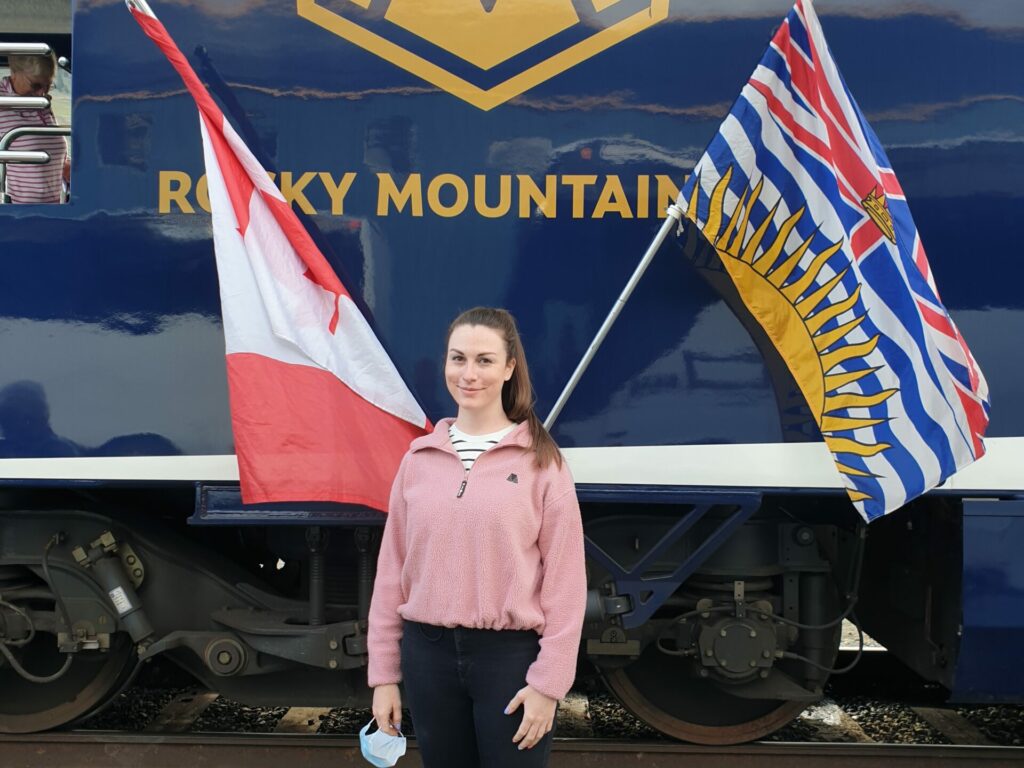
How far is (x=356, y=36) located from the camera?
10.4ft

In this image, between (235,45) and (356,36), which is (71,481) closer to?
(235,45)

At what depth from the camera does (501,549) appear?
207 cm

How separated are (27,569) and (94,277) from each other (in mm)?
1184

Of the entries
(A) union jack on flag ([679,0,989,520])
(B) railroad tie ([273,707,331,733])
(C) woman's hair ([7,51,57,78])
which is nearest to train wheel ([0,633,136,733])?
(B) railroad tie ([273,707,331,733])

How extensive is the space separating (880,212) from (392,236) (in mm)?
1511

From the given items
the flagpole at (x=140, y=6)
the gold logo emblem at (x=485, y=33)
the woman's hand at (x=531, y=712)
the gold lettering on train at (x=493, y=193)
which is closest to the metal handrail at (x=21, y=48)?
the flagpole at (x=140, y=6)

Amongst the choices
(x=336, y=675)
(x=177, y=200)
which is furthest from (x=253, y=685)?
(x=177, y=200)

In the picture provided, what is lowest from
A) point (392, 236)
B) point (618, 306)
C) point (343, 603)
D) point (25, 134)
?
point (343, 603)

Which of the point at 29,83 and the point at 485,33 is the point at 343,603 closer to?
the point at 485,33

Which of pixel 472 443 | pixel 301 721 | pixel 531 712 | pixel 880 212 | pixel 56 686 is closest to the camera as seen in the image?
pixel 531 712

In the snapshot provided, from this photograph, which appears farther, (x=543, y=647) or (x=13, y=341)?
(x=13, y=341)

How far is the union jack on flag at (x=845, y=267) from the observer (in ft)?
9.61

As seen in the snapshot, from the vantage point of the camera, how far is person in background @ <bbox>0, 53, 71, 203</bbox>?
3.42 meters

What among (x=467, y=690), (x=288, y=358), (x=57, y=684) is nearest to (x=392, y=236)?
(x=288, y=358)
